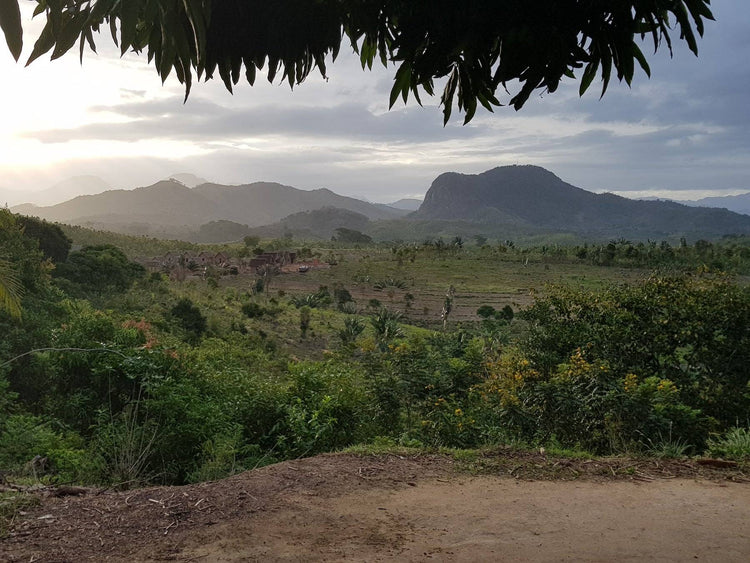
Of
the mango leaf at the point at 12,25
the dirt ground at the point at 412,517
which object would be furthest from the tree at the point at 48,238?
the mango leaf at the point at 12,25

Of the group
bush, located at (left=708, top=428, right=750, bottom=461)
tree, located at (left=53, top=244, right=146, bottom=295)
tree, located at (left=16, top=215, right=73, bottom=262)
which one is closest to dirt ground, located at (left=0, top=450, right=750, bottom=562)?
bush, located at (left=708, top=428, right=750, bottom=461)

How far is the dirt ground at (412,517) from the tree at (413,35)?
9.22ft

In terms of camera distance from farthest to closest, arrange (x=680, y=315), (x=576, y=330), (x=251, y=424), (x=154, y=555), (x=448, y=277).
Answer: (x=448, y=277) < (x=576, y=330) < (x=680, y=315) < (x=251, y=424) < (x=154, y=555)

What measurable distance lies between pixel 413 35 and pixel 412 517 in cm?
338

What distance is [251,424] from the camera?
8781 millimetres

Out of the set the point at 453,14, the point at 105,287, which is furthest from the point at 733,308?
the point at 105,287

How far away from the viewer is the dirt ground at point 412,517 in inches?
145

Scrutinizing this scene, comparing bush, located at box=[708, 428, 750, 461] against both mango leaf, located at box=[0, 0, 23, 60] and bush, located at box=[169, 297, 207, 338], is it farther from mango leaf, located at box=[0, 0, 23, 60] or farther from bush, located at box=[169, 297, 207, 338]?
bush, located at box=[169, 297, 207, 338]

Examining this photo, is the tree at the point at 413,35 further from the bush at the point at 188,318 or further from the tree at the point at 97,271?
the tree at the point at 97,271

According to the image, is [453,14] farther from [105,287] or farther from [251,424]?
[105,287]

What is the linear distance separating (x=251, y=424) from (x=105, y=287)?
24.0 metres

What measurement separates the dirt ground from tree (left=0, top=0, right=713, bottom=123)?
9.22 feet

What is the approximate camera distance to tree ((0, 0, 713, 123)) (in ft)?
6.14

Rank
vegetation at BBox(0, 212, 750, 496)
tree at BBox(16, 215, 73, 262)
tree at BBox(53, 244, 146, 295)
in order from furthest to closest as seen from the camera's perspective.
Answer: tree at BBox(16, 215, 73, 262)
tree at BBox(53, 244, 146, 295)
vegetation at BBox(0, 212, 750, 496)
